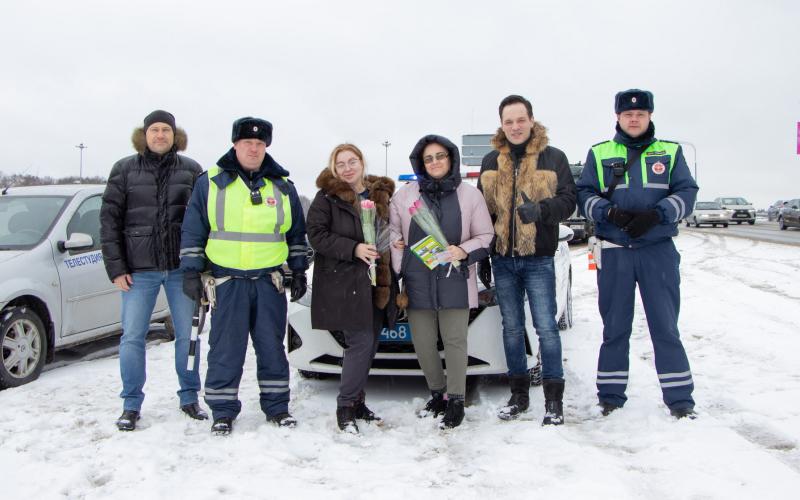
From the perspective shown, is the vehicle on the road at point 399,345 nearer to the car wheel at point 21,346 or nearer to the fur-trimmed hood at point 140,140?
the fur-trimmed hood at point 140,140

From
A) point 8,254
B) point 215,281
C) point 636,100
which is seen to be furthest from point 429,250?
point 8,254

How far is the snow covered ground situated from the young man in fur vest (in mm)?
278

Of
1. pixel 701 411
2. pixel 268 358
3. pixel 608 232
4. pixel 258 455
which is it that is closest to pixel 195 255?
pixel 268 358

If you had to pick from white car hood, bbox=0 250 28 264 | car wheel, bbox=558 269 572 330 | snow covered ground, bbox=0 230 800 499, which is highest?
white car hood, bbox=0 250 28 264

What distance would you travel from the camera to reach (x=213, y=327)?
12.9 ft

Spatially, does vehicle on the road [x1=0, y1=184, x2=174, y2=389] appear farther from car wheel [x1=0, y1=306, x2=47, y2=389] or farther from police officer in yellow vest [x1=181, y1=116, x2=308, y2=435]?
police officer in yellow vest [x1=181, y1=116, x2=308, y2=435]

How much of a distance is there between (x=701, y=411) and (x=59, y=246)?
16.2 ft

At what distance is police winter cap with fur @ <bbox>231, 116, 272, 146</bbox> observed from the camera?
389 centimetres

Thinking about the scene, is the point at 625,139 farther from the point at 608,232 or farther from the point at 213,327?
the point at 213,327

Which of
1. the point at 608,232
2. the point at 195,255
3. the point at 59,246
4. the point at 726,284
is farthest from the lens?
the point at 726,284

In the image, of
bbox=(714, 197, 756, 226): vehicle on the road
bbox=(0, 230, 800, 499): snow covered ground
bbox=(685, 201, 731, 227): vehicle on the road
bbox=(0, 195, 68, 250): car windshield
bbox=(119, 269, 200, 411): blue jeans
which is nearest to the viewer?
bbox=(0, 230, 800, 499): snow covered ground

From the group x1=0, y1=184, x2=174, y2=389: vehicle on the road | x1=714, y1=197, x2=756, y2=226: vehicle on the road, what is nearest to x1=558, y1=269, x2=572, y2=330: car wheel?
x1=0, y1=184, x2=174, y2=389: vehicle on the road

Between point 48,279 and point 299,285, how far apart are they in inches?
96.1

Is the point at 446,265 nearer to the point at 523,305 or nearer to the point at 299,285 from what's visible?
the point at 523,305
